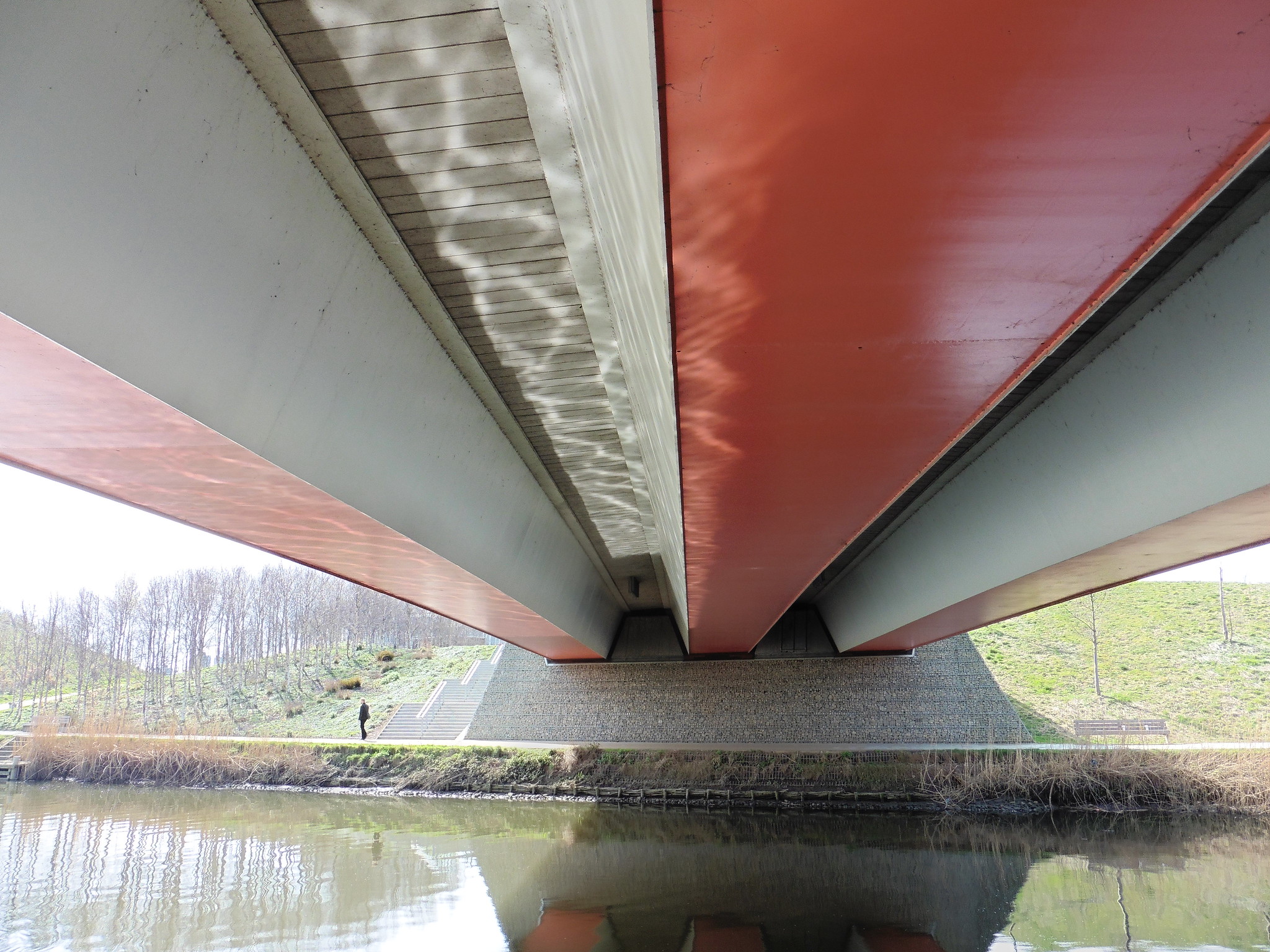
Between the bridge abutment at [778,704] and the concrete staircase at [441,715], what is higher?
the bridge abutment at [778,704]

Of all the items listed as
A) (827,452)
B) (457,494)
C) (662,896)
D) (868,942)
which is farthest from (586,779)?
(827,452)

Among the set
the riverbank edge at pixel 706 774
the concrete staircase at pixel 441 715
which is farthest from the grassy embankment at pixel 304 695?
the riverbank edge at pixel 706 774

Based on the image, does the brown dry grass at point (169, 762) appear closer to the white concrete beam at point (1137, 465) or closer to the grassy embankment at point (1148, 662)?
the white concrete beam at point (1137, 465)

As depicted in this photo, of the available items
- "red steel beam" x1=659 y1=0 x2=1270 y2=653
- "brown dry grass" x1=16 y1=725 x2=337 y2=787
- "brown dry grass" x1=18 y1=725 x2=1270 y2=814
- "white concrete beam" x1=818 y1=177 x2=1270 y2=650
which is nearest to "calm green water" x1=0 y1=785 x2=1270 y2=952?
"brown dry grass" x1=18 y1=725 x2=1270 y2=814

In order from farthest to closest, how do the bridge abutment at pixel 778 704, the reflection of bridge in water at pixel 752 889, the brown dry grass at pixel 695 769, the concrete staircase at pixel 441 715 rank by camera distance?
the concrete staircase at pixel 441 715 < the bridge abutment at pixel 778 704 < the brown dry grass at pixel 695 769 < the reflection of bridge in water at pixel 752 889

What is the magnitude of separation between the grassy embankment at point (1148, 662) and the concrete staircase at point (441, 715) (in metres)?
15.9

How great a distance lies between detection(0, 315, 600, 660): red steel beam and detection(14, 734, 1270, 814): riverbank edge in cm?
1280

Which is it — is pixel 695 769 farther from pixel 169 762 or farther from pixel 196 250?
pixel 196 250

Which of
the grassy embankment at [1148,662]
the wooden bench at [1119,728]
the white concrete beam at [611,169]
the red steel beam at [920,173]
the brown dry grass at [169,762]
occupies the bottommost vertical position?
the brown dry grass at [169,762]

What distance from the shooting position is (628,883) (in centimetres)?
1125

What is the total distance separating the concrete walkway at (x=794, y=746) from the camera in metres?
16.5

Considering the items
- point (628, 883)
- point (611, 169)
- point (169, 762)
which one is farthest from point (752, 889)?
point (169, 762)

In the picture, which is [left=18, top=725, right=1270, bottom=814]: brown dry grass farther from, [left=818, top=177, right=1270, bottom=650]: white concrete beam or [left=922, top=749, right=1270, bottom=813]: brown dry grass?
[left=818, top=177, right=1270, bottom=650]: white concrete beam

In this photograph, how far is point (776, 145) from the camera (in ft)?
6.02
